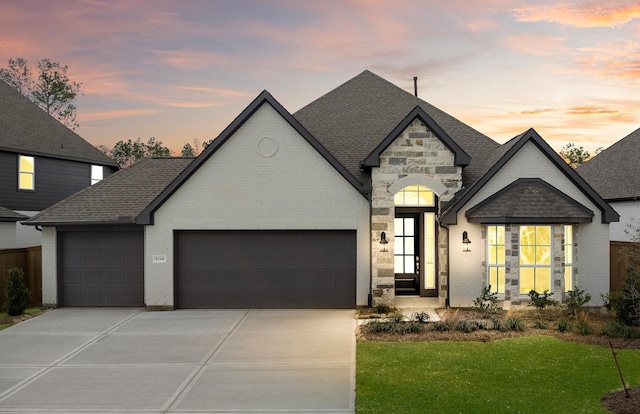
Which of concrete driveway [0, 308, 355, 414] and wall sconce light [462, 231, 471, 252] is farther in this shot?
wall sconce light [462, 231, 471, 252]

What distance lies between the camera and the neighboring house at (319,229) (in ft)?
48.3

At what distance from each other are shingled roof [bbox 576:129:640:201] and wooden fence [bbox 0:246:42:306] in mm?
25387

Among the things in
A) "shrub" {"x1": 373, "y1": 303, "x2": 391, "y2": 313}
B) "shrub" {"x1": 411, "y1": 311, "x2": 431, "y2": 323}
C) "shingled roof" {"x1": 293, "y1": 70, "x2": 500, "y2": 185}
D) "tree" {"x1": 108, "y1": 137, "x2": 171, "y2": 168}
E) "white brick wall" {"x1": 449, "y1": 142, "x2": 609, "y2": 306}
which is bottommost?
"shrub" {"x1": 373, "y1": 303, "x2": 391, "y2": 313}

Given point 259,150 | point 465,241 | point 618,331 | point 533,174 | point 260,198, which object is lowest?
point 618,331

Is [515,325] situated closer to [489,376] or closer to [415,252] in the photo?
[489,376]

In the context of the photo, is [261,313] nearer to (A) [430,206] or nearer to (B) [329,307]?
(B) [329,307]

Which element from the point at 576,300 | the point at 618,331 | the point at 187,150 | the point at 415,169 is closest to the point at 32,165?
the point at 415,169

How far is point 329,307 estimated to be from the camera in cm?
1546

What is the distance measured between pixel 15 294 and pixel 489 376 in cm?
1351

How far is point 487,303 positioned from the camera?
47.5 feet

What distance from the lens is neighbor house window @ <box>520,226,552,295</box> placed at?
14312mm

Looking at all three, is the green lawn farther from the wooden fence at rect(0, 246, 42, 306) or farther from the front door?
the wooden fence at rect(0, 246, 42, 306)

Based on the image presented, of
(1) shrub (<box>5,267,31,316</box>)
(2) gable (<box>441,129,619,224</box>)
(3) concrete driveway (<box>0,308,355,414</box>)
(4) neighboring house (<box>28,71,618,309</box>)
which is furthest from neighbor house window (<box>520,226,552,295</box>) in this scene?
(1) shrub (<box>5,267,31,316</box>)

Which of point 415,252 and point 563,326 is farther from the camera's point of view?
point 415,252
